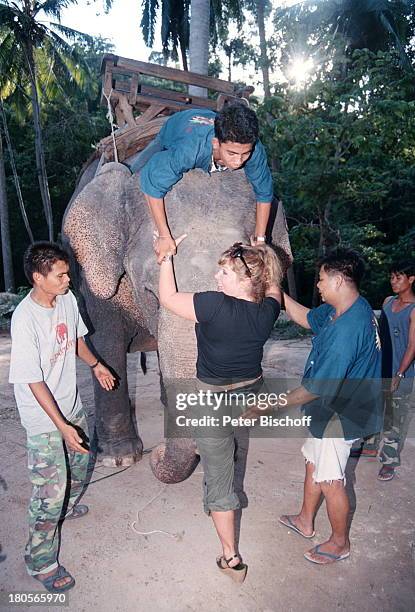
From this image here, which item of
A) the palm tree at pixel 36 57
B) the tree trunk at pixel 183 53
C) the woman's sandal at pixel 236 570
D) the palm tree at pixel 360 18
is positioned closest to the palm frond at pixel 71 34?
the palm tree at pixel 36 57

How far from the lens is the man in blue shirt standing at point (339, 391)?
2516 mm

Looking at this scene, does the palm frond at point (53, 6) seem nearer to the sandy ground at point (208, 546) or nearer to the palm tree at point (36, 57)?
the palm tree at point (36, 57)

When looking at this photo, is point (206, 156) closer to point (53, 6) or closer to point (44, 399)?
point (44, 399)

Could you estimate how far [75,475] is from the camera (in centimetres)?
286

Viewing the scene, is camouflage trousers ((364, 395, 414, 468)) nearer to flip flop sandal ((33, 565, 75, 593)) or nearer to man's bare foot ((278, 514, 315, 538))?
man's bare foot ((278, 514, 315, 538))

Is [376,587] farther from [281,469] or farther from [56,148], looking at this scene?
[56,148]

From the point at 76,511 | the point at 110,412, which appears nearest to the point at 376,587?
the point at 76,511

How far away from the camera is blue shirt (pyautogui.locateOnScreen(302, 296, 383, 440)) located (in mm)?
2484

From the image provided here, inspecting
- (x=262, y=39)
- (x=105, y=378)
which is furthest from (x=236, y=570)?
(x=262, y=39)

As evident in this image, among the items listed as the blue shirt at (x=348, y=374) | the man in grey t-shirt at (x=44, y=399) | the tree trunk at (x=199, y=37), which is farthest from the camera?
the tree trunk at (x=199, y=37)

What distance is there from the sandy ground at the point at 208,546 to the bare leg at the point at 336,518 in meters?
0.07

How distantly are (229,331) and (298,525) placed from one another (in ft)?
4.58

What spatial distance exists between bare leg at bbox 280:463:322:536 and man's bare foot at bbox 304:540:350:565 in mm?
208

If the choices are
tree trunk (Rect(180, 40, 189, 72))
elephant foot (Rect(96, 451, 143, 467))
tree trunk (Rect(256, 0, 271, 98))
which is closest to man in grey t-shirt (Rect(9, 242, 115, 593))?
elephant foot (Rect(96, 451, 143, 467))
